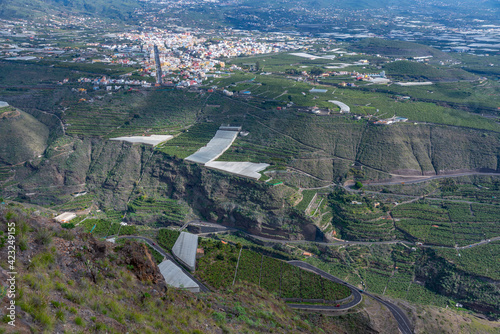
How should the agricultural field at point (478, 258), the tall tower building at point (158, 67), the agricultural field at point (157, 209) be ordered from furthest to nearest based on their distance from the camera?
the tall tower building at point (158, 67) → the agricultural field at point (157, 209) → the agricultural field at point (478, 258)

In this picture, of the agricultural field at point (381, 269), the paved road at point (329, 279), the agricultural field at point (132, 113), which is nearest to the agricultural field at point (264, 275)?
the paved road at point (329, 279)

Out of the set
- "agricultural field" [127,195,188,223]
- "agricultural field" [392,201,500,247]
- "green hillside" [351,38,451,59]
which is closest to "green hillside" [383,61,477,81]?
"green hillside" [351,38,451,59]

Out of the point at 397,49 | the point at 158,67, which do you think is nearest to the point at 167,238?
the point at 158,67

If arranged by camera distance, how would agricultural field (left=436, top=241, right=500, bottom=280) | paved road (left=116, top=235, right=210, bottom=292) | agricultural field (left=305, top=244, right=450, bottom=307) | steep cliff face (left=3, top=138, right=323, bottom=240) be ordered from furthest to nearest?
steep cliff face (left=3, top=138, right=323, bottom=240)
agricultural field (left=436, top=241, right=500, bottom=280)
agricultural field (left=305, top=244, right=450, bottom=307)
paved road (left=116, top=235, right=210, bottom=292)

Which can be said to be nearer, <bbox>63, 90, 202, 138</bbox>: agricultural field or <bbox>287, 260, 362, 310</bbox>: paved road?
<bbox>287, 260, 362, 310</bbox>: paved road

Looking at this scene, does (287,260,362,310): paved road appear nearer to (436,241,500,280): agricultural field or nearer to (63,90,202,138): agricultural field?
(436,241,500,280): agricultural field

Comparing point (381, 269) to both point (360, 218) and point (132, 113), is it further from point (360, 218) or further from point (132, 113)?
point (132, 113)

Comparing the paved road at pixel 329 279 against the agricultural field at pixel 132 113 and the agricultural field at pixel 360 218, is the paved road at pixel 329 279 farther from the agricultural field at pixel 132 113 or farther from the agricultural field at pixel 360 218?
the agricultural field at pixel 132 113

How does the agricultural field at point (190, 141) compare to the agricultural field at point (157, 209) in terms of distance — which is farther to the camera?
the agricultural field at point (190, 141)

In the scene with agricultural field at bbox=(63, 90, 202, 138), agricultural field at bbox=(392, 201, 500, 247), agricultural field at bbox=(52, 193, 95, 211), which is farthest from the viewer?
agricultural field at bbox=(63, 90, 202, 138)
